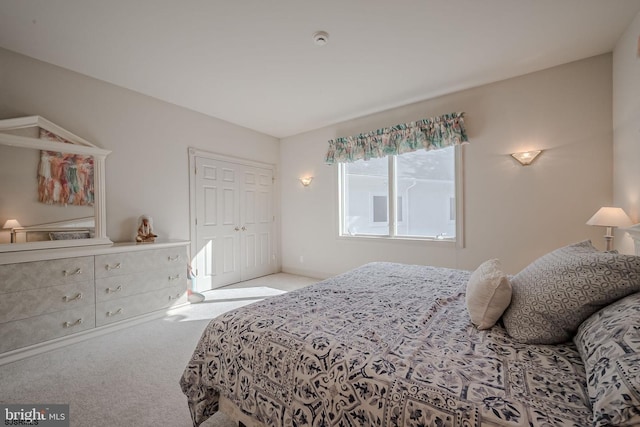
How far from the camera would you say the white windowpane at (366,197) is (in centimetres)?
420

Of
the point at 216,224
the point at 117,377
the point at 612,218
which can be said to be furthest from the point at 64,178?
the point at 612,218

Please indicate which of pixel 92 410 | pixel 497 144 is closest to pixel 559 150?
pixel 497 144

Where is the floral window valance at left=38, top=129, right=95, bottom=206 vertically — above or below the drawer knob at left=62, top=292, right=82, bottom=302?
above

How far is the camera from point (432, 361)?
1012mm

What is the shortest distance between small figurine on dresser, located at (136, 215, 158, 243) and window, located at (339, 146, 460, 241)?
110 inches

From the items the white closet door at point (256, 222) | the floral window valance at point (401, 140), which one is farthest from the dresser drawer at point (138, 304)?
the floral window valance at point (401, 140)

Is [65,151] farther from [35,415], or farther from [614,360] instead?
[614,360]

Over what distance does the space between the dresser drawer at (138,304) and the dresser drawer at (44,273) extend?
36 cm

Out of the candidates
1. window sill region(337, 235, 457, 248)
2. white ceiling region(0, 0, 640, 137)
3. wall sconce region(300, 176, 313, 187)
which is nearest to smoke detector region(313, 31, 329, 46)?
white ceiling region(0, 0, 640, 137)

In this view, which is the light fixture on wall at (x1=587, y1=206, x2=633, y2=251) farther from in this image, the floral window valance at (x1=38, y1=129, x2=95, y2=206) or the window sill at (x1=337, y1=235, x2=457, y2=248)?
the floral window valance at (x1=38, y1=129, x2=95, y2=206)

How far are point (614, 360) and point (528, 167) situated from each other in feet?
9.67

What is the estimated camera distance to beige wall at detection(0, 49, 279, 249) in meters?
2.61

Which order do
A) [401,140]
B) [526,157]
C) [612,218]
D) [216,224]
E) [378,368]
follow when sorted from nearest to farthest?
[378,368] < [612,218] < [526,157] < [401,140] < [216,224]

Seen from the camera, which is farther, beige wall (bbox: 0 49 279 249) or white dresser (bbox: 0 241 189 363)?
beige wall (bbox: 0 49 279 249)
